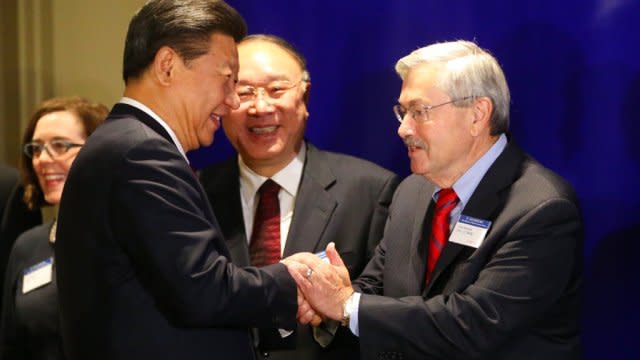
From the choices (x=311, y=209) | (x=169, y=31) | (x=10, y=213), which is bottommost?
(x=10, y=213)

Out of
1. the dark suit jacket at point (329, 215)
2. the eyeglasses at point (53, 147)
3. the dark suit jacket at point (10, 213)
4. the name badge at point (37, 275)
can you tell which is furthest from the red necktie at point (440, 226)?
the dark suit jacket at point (10, 213)

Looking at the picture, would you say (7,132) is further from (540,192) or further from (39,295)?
(540,192)

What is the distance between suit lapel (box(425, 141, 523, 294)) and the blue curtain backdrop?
0.56 meters

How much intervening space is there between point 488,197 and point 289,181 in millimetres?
893

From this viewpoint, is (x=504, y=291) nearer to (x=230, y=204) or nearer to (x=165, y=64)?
(x=165, y=64)

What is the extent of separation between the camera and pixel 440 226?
2.77 m

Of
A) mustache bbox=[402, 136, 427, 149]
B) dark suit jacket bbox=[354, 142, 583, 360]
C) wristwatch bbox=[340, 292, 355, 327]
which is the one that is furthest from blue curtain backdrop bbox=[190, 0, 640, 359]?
wristwatch bbox=[340, 292, 355, 327]

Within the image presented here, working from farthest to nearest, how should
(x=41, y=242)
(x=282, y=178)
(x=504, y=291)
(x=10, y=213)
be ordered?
(x=10, y=213), (x=41, y=242), (x=282, y=178), (x=504, y=291)

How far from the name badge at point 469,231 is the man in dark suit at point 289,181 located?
569mm

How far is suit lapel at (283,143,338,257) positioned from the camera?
313 cm

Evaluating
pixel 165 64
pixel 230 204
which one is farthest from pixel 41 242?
pixel 165 64

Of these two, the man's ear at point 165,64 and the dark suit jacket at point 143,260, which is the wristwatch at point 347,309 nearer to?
the dark suit jacket at point 143,260

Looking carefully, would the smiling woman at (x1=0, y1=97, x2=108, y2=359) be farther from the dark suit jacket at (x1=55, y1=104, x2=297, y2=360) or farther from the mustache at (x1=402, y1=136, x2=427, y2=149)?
the mustache at (x1=402, y1=136, x2=427, y2=149)

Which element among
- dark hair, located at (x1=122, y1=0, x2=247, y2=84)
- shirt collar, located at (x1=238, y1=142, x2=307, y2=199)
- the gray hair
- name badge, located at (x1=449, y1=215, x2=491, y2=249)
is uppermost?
dark hair, located at (x1=122, y1=0, x2=247, y2=84)
